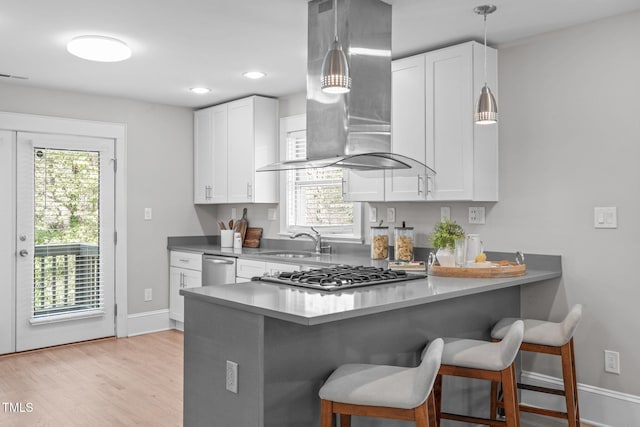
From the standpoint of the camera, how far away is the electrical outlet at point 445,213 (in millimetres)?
3805

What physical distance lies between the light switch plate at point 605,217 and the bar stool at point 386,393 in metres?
1.66

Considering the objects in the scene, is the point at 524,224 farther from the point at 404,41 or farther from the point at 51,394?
the point at 51,394

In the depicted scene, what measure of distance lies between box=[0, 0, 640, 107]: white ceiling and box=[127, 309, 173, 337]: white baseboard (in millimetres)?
2285

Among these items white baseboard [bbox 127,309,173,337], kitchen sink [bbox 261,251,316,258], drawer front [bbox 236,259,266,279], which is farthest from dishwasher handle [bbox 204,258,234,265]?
white baseboard [bbox 127,309,173,337]

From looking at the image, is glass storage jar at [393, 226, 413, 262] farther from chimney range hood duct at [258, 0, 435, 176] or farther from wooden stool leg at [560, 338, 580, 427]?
wooden stool leg at [560, 338, 580, 427]

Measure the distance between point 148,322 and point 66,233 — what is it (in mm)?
1198

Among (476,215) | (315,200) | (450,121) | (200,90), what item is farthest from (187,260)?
(450,121)

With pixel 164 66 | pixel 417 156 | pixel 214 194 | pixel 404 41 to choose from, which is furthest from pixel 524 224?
pixel 214 194

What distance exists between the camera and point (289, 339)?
6.91ft

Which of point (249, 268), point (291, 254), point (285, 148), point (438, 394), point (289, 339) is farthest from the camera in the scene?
point (285, 148)

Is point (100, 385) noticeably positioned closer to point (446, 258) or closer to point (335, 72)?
point (446, 258)

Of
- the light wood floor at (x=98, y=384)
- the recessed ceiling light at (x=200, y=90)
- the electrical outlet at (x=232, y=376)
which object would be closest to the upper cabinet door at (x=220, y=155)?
the recessed ceiling light at (x=200, y=90)

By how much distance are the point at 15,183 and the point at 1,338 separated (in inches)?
51.1

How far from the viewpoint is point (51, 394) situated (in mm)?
3553
